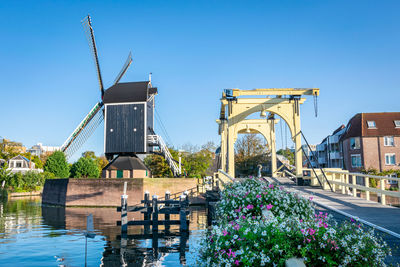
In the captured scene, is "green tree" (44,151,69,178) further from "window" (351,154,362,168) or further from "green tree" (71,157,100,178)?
"window" (351,154,362,168)

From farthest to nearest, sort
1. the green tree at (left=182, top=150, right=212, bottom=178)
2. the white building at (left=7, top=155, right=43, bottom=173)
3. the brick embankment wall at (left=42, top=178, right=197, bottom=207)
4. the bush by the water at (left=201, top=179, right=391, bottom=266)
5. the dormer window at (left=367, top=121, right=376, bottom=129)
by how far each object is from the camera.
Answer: the white building at (left=7, top=155, right=43, bottom=173)
the dormer window at (left=367, top=121, right=376, bottom=129)
the green tree at (left=182, top=150, right=212, bottom=178)
the brick embankment wall at (left=42, top=178, right=197, bottom=207)
the bush by the water at (left=201, top=179, right=391, bottom=266)

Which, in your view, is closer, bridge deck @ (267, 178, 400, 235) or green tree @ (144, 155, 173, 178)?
bridge deck @ (267, 178, 400, 235)

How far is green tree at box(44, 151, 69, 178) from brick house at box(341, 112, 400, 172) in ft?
141

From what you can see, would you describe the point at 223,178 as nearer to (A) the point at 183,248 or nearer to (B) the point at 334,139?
(A) the point at 183,248

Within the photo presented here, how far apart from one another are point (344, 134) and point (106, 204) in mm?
36835

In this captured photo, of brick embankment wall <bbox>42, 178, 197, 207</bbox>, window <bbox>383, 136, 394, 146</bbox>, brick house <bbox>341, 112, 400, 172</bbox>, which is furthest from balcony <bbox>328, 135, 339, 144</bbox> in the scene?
brick embankment wall <bbox>42, 178, 197, 207</bbox>

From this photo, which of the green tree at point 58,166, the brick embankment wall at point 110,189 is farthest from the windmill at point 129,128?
the green tree at point 58,166

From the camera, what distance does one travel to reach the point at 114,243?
13.4 metres

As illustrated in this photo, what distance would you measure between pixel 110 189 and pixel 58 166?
71.3 ft

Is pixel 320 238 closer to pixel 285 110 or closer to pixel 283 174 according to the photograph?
pixel 285 110

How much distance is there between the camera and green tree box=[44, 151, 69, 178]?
4919 centimetres

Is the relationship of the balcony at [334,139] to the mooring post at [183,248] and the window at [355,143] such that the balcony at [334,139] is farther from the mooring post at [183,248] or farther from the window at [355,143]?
the mooring post at [183,248]

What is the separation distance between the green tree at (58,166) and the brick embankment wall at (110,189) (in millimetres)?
16178

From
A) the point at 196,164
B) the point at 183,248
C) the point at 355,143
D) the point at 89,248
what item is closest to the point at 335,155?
the point at 355,143
